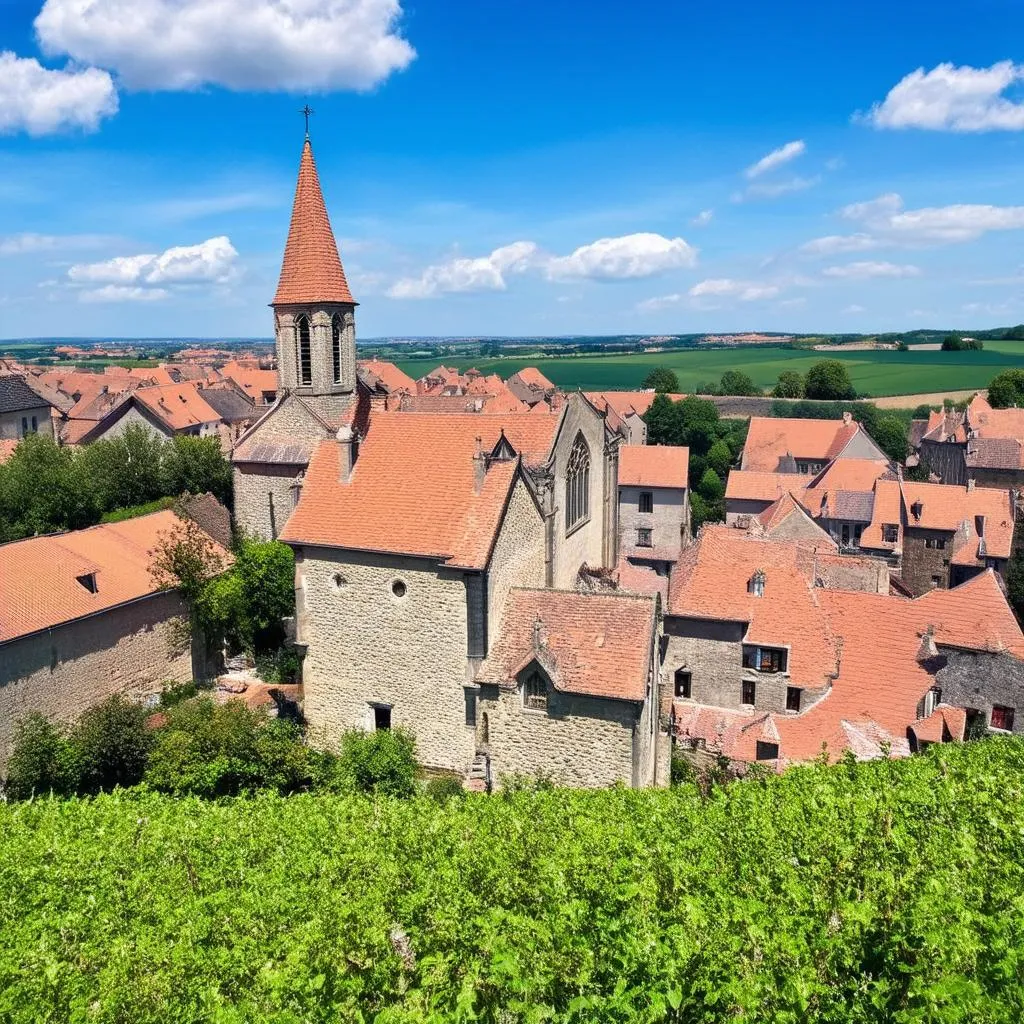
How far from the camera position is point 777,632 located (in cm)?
3288

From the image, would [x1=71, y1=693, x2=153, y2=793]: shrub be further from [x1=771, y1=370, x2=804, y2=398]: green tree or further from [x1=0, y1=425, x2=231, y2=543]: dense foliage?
[x1=771, y1=370, x2=804, y2=398]: green tree

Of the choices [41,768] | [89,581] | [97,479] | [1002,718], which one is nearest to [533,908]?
[41,768]

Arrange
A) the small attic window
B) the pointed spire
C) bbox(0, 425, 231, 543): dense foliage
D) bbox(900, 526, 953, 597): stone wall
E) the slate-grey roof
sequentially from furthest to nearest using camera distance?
the slate-grey roof, bbox(900, 526, 953, 597): stone wall, bbox(0, 425, 231, 543): dense foliage, the pointed spire, the small attic window

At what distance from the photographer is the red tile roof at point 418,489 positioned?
27856 millimetres

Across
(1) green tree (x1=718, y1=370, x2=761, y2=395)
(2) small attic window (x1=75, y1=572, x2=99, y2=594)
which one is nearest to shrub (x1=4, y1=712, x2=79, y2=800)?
(2) small attic window (x1=75, y1=572, x2=99, y2=594)

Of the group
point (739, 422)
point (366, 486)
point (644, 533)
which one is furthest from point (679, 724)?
point (739, 422)

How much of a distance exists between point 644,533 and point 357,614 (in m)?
44.1

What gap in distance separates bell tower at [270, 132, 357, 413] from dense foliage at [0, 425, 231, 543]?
16553 millimetres

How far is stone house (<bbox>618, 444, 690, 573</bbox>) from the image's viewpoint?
221ft

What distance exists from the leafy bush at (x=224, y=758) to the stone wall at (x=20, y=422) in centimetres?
6528

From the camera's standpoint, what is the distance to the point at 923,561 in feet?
187

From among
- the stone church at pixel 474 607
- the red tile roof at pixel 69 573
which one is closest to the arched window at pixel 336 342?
the stone church at pixel 474 607

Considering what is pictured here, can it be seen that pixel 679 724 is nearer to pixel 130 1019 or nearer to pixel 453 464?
pixel 453 464

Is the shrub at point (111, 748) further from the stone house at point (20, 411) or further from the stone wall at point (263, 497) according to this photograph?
the stone house at point (20, 411)
